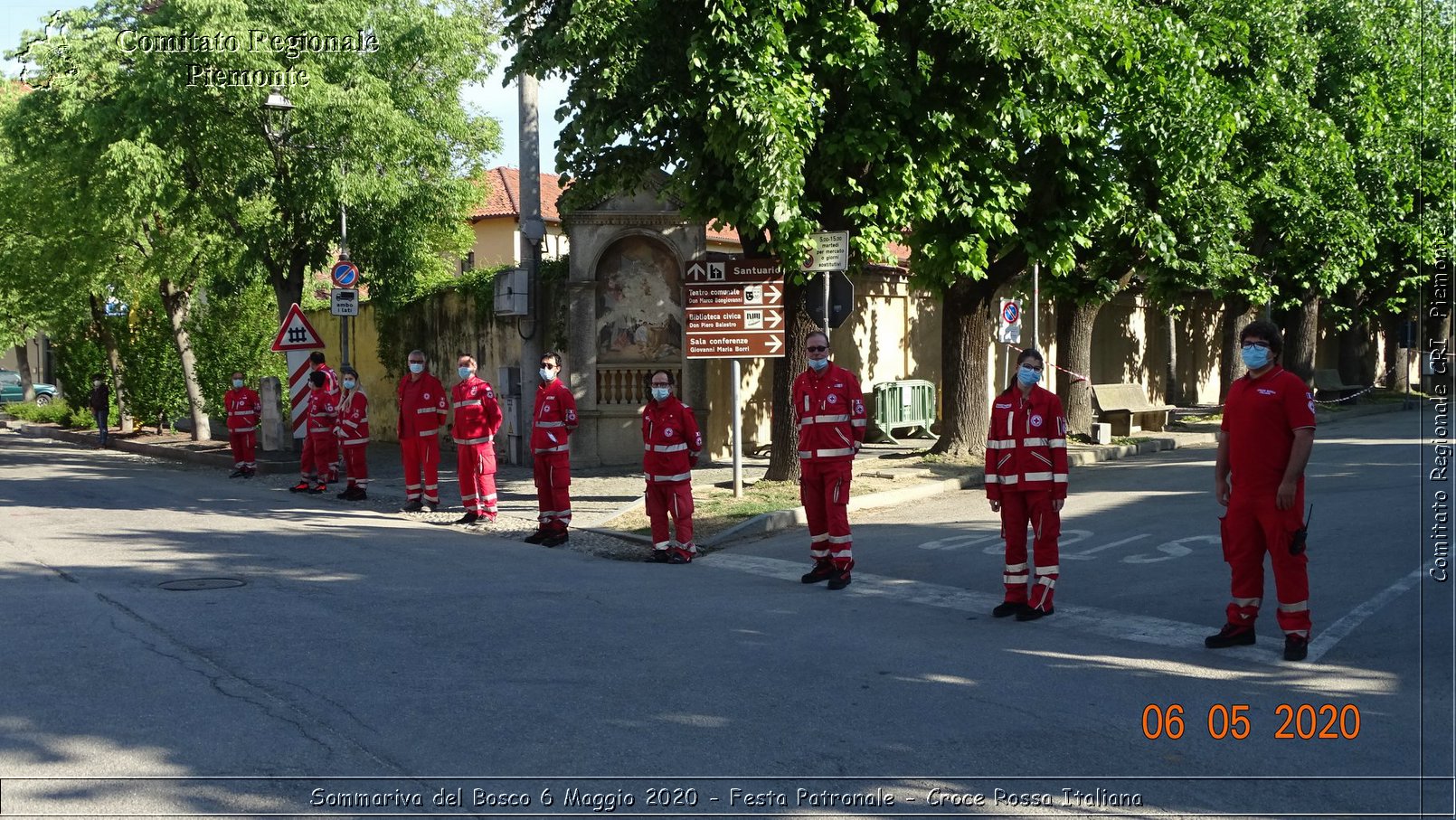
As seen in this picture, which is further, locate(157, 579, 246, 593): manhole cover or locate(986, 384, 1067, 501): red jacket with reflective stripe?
locate(157, 579, 246, 593): manhole cover

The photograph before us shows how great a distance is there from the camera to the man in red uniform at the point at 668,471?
37.5ft

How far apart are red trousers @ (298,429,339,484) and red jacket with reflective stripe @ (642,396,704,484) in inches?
282

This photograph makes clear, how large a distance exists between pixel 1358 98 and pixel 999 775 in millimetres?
25578

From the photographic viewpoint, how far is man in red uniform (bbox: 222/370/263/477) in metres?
19.5

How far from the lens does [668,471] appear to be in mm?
11430

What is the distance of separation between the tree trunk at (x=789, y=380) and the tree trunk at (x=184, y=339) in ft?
49.0

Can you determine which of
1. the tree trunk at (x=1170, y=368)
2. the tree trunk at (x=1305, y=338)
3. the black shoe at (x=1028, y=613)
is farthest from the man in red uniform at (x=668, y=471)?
the tree trunk at (x=1305, y=338)

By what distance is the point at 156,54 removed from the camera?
1928 cm

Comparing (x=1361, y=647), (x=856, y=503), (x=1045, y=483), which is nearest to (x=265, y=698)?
(x=1045, y=483)

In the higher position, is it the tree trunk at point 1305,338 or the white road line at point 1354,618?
the tree trunk at point 1305,338

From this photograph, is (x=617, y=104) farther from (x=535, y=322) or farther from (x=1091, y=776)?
(x=1091, y=776)

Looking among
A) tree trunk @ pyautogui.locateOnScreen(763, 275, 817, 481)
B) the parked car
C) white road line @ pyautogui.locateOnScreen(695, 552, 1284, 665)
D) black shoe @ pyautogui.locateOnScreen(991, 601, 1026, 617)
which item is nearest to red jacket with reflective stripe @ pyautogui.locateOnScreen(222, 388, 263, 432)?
tree trunk @ pyautogui.locateOnScreen(763, 275, 817, 481)

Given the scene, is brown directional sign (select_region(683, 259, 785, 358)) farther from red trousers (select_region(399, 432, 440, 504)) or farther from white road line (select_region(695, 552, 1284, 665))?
white road line (select_region(695, 552, 1284, 665))

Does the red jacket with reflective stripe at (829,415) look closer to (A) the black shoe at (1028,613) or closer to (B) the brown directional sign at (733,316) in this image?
(A) the black shoe at (1028,613)
